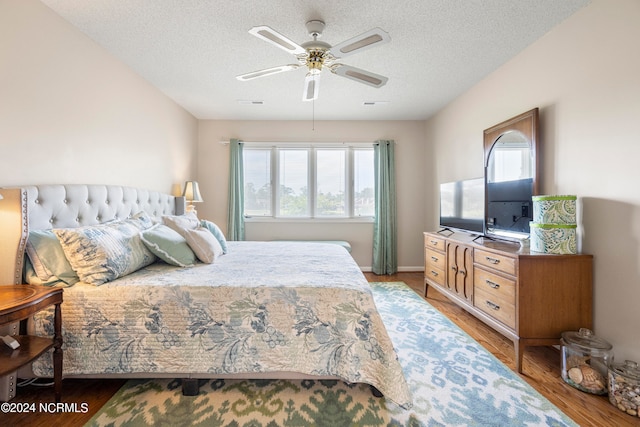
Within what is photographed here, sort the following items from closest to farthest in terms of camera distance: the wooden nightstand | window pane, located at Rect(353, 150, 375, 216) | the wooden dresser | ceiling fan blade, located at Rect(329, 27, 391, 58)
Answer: the wooden nightstand < ceiling fan blade, located at Rect(329, 27, 391, 58) < the wooden dresser < window pane, located at Rect(353, 150, 375, 216)

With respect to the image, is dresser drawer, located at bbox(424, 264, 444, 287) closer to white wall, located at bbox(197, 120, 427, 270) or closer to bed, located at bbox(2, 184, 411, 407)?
white wall, located at bbox(197, 120, 427, 270)

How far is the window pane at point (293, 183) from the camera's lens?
4.68 m

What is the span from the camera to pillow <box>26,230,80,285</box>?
1.61 m

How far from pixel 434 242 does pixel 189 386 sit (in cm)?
277

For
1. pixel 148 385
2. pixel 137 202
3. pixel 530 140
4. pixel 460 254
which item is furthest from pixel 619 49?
pixel 137 202

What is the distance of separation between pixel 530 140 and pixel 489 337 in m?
1.77

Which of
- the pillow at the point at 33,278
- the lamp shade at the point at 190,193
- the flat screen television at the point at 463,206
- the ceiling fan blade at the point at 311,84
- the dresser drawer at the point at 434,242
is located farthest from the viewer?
the lamp shade at the point at 190,193

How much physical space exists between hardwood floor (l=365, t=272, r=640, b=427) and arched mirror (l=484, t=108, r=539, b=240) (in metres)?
0.91

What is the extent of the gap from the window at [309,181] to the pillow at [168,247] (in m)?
2.54

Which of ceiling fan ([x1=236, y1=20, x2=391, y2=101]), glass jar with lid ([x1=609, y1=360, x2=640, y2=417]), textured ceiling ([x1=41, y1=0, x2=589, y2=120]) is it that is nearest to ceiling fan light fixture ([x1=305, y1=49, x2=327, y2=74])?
ceiling fan ([x1=236, y1=20, x2=391, y2=101])

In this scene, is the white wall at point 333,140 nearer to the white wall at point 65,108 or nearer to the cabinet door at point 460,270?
the white wall at point 65,108

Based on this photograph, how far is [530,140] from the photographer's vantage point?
2.36 meters

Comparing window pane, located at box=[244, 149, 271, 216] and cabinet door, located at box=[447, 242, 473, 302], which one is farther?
window pane, located at box=[244, 149, 271, 216]

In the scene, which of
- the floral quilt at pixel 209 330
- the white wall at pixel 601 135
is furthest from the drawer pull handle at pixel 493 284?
the floral quilt at pixel 209 330
